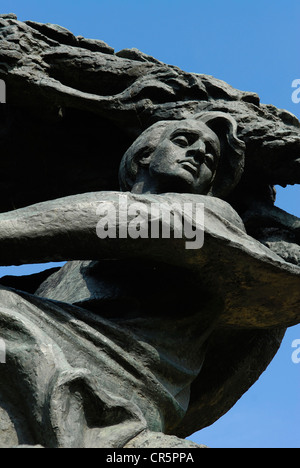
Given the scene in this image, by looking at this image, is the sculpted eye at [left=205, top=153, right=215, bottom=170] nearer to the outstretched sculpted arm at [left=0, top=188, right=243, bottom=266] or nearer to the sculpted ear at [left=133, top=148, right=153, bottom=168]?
the sculpted ear at [left=133, top=148, right=153, bottom=168]

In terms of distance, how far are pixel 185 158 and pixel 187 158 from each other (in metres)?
0.01

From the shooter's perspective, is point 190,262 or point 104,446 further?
point 190,262

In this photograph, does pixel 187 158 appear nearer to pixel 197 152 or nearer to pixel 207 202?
pixel 197 152

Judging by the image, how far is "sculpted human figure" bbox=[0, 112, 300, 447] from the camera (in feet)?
14.6

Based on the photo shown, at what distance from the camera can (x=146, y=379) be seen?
4891 millimetres

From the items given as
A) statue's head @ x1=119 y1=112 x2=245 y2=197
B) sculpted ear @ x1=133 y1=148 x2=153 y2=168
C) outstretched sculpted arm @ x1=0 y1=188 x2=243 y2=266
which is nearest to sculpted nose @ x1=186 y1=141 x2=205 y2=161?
statue's head @ x1=119 y1=112 x2=245 y2=197

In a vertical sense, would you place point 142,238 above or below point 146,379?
above

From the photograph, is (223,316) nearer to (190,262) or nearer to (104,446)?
(190,262)

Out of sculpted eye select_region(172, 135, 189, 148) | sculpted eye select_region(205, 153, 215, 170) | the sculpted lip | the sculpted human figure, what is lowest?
the sculpted human figure

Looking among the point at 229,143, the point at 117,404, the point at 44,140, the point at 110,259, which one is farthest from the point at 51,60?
the point at 117,404

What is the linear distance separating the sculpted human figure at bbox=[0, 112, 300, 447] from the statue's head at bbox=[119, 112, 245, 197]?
1 centimetres

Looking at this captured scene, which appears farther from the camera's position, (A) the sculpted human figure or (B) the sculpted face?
(B) the sculpted face

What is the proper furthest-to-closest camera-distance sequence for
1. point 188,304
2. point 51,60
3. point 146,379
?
point 51,60, point 188,304, point 146,379

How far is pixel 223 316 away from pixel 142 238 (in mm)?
705
